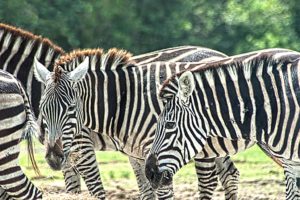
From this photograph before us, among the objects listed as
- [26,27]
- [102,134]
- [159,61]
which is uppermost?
[26,27]

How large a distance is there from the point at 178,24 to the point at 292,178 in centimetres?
1931

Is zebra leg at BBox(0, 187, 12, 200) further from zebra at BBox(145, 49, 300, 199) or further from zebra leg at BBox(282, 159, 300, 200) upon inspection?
zebra leg at BBox(282, 159, 300, 200)

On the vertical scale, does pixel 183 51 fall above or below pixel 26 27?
below

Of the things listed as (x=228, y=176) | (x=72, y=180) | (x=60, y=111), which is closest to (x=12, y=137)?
(x=60, y=111)

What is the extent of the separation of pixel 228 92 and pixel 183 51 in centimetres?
266

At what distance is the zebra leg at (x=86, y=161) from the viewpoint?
11172 mm

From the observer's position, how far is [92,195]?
11344 millimetres

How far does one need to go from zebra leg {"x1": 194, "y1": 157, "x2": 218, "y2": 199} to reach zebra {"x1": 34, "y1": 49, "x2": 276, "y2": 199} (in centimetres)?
29

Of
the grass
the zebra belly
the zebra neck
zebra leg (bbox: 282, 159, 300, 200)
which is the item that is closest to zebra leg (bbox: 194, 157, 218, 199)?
the zebra belly

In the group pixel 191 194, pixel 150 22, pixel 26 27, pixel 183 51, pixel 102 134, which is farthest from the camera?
pixel 150 22

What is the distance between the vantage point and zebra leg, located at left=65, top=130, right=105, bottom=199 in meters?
11.2

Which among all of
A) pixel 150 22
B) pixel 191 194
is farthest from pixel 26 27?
pixel 191 194

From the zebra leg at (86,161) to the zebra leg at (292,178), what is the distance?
2.56 m

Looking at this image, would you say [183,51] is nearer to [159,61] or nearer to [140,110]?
[159,61]
